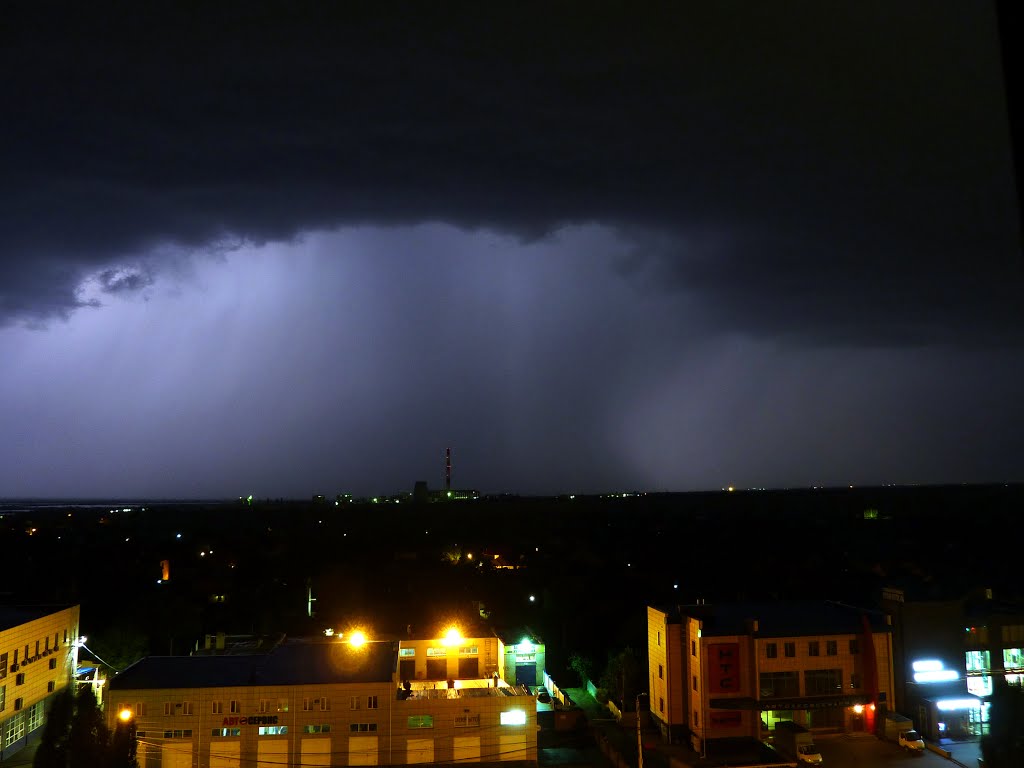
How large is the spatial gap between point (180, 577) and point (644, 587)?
80.5ft

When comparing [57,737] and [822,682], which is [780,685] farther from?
[57,737]

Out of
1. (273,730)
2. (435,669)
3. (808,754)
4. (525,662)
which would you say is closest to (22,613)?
(273,730)

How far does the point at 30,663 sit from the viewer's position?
57.9ft

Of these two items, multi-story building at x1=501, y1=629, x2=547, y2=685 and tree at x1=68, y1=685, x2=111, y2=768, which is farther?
multi-story building at x1=501, y1=629, x2=547, y2=685

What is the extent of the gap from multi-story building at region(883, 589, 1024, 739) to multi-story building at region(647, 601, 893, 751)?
635 millimetres

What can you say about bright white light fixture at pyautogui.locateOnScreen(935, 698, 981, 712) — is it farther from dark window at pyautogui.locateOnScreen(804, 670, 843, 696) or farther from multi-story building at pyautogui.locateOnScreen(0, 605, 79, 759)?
multi-story building at pyautogui.locateOnScreen(0, 605, 79, 759)

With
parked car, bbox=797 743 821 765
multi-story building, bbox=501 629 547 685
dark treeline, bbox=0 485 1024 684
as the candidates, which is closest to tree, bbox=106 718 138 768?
dark treeline, bbox=0 485 1024 684

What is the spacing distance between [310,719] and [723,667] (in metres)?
9.10

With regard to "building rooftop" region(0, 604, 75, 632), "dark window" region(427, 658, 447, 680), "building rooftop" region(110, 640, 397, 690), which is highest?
"building rooftop" region(0, 604, 75, 632)

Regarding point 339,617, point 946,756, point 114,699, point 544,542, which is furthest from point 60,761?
point 544,542

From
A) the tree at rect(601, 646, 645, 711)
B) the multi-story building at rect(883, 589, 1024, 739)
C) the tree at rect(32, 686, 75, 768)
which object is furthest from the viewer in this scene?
the tree at rect(601, 646, 645, 711)

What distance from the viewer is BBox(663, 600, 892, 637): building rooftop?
718 inches

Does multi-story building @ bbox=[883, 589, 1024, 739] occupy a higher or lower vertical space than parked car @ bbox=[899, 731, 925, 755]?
higher

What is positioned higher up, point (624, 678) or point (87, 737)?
point (87, 737)
